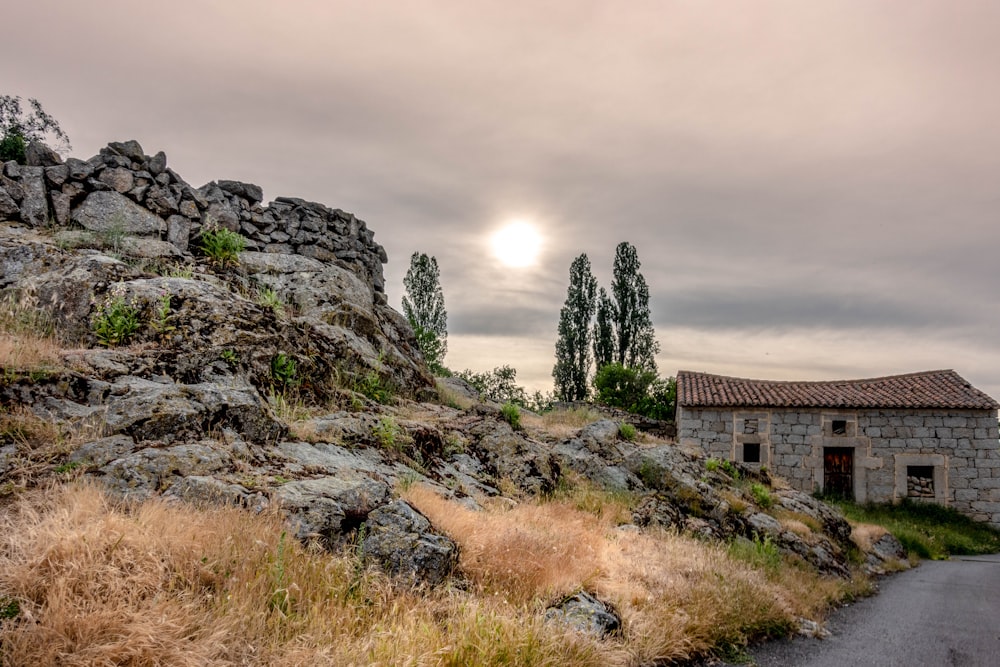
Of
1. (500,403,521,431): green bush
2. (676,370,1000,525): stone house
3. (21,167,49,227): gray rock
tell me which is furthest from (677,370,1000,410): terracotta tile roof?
(21,167,49,227): gray rock

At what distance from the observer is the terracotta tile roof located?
23.8m

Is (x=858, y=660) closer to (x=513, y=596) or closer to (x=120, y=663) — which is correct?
(x=513, y=596)

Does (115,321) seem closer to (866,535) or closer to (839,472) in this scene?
(866,535)

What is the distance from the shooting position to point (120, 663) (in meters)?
2.96

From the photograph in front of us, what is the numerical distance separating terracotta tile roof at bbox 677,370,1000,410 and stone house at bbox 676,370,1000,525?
5 centimetres

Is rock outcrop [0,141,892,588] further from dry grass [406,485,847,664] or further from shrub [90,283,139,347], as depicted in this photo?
dry grass [406,485,847,664]

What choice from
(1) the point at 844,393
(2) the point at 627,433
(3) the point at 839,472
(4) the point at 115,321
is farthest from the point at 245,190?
(1) the point at 844,393

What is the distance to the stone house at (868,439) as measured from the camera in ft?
75.9

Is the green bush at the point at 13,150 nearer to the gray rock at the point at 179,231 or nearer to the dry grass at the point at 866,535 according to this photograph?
the gray rock at the point at 179,231

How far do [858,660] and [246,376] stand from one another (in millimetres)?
8129

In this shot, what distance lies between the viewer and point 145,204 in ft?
39.3

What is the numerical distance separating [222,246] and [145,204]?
87.0 inches

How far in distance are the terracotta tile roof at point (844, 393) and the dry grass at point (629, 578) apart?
1791 centimetres

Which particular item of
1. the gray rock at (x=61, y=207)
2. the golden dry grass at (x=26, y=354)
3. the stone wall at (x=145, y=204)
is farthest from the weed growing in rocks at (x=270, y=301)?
the gray rock at (x=61, y=207)
